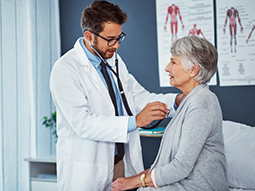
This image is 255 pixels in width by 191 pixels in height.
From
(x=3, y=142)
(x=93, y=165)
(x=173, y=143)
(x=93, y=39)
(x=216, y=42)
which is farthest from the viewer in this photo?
(x=216, y=42)

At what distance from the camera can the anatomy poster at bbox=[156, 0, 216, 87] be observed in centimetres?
255

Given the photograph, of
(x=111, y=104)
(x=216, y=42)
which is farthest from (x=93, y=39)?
(x=216, y=42)

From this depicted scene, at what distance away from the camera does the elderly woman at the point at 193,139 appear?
4.03 feet

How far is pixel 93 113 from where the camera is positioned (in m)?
1.49

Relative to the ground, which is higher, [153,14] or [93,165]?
[153,14]

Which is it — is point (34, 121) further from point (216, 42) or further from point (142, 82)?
point (216, 42)

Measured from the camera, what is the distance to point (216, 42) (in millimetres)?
2541

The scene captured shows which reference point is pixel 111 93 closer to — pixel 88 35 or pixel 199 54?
pixel 88 35

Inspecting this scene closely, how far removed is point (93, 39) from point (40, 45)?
4.46ft

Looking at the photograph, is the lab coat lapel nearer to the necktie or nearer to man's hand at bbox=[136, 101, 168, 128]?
the necktie

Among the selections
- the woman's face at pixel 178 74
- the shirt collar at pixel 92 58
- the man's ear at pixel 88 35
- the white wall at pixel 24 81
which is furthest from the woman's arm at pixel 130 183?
the white wall at pixel 24 81

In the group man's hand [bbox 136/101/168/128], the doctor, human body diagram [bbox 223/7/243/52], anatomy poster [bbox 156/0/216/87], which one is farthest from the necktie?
human body diagram [bbox 223/7/243/52]

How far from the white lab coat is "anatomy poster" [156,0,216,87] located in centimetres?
121

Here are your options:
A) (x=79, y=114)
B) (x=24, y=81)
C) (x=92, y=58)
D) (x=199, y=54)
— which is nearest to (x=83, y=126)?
(x=79, y=114)
